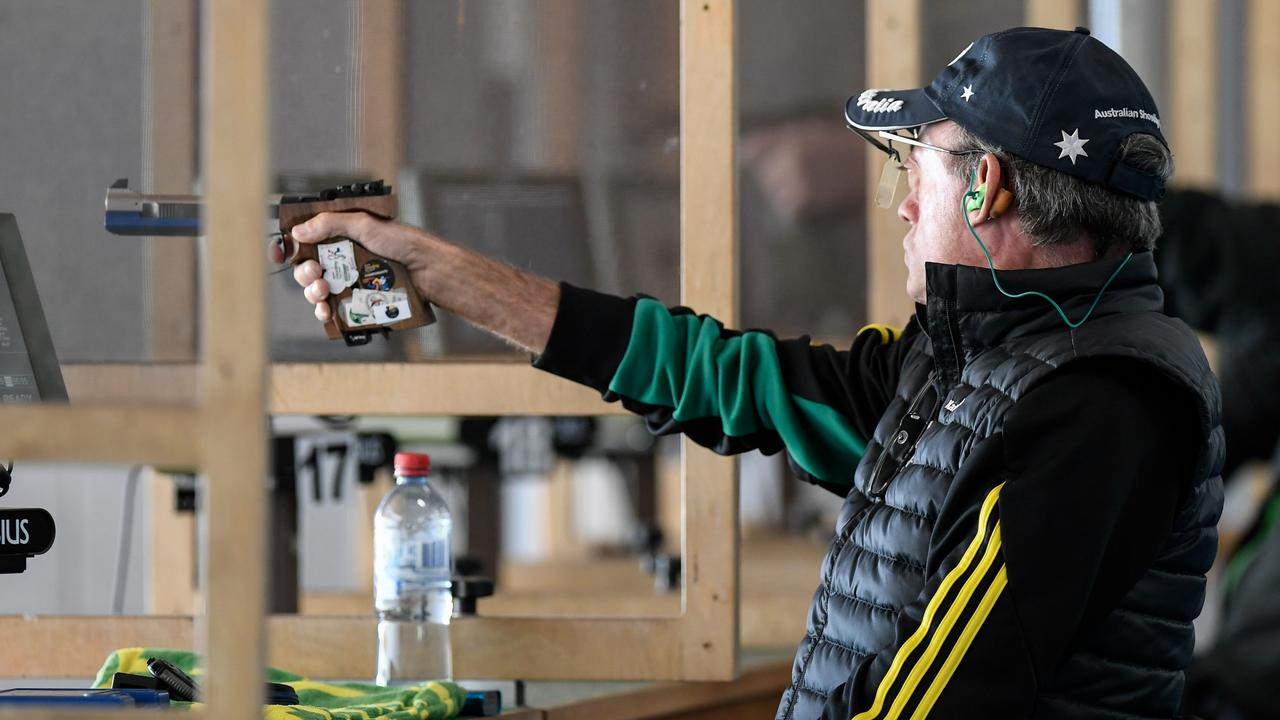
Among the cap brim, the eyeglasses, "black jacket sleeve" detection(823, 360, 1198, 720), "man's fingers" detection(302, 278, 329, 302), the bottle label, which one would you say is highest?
the cap brim

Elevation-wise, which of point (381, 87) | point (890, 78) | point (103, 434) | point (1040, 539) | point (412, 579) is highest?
point (890, 78)

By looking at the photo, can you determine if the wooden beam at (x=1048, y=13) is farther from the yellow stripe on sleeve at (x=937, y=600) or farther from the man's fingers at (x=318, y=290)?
the yellow stripe on sleeve at (x=937, y=600)

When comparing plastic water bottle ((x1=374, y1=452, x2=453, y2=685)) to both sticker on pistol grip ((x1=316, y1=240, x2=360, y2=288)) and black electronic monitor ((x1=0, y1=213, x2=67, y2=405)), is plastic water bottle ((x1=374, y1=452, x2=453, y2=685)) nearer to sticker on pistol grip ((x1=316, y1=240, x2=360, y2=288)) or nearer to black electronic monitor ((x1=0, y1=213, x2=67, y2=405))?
sticker on pistol grip ((x1=316, y1=240, x2=360, y2=288))

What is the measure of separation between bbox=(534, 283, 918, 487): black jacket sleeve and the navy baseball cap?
34 centimetres

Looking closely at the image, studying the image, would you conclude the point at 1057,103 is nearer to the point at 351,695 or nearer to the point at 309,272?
the point at 309,272

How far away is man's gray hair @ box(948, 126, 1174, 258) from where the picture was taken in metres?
1.40

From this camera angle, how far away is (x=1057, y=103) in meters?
1.39

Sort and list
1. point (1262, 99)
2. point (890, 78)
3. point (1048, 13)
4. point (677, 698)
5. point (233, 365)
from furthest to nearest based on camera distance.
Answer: point (1262, 99) → point (1048, 13) → point (890, 78) → point (677, 698) → point (233, 365)

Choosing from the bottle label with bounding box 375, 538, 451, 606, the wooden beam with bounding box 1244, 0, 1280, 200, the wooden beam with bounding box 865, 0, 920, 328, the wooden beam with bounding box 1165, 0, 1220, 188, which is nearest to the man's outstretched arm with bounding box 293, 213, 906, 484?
the bottle label with bounding box 375, 538, 451, 606

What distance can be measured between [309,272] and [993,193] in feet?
2.33

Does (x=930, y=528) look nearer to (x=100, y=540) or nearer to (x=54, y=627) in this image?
(x=54, y=627)

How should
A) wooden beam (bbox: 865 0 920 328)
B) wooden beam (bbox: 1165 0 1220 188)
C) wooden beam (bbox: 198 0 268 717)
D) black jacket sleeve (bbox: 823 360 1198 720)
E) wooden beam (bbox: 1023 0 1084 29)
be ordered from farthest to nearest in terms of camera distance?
wooden beam (bbox: 1165 0 1220 188), wooden beam (bbox: 1023 0 1084 29), wooden beam (bbox: 865 0 920 328), black jacket sleeve (bbox: 823 360 1198 720), wooden beam (bbox: 198 0 268 717)

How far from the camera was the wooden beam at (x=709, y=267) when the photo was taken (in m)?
1.81

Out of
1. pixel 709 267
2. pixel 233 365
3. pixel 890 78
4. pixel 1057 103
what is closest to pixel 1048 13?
pixel 890 78
